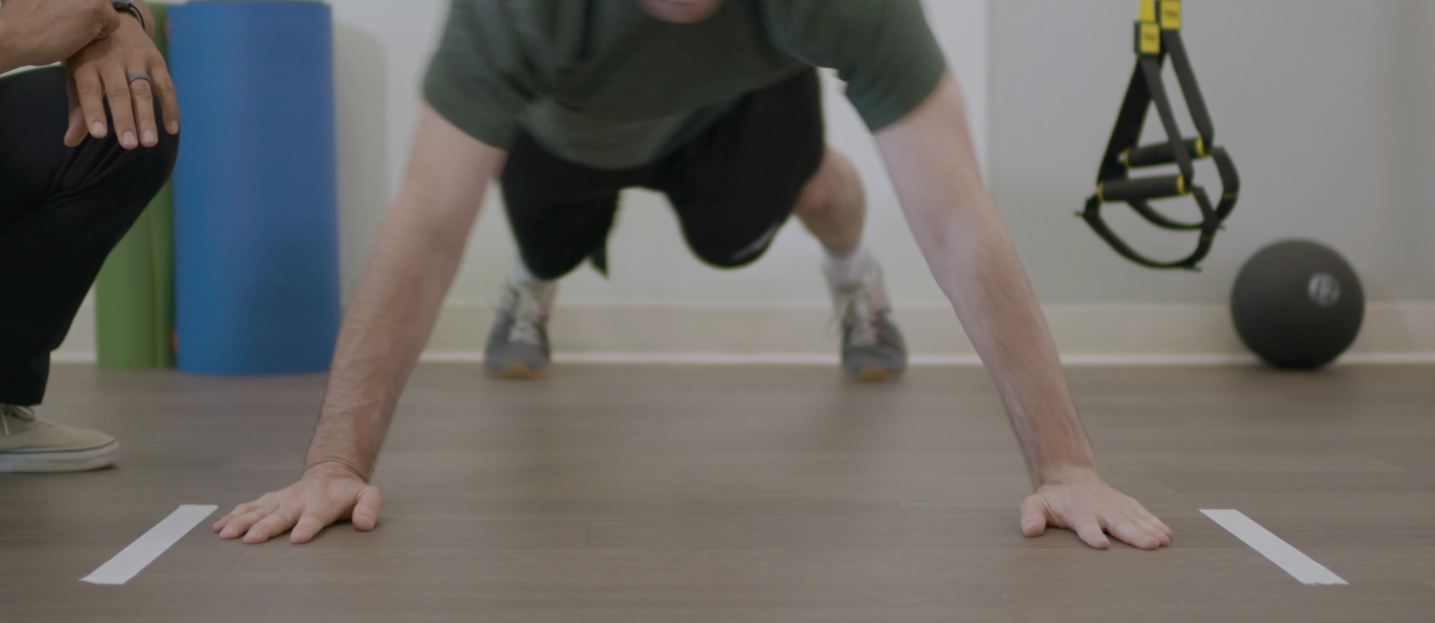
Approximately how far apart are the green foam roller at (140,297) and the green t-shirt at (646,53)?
173 cm

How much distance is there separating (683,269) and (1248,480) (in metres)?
1.65

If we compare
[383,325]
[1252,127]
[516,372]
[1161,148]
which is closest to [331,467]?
[383,325]

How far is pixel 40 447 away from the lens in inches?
61.5

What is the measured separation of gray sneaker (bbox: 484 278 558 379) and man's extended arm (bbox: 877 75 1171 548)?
1456 mm

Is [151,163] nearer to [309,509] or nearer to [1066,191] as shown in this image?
[309,509]

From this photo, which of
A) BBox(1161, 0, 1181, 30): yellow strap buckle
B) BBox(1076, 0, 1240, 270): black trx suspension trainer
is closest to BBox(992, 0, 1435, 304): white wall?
BBox(1076, 0, 1240, 270): black trx suspension trainer

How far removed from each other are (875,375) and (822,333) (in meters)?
0.40

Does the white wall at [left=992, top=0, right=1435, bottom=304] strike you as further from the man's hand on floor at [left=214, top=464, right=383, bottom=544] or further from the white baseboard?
the man's hand on floor at [left=214, top=464, right=383, bottom=544]

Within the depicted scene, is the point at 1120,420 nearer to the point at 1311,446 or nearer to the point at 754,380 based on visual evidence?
the point at 1311,446

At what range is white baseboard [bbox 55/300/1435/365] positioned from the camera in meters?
2.94

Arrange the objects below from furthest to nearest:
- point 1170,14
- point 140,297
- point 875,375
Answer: point 140,297
point 875,375
point 1170,14

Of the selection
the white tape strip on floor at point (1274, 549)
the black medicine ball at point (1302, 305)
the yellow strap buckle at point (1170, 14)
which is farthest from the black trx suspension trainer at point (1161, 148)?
the white tape strip on floor at point (1274, 549)

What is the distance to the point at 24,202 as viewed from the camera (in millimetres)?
1470

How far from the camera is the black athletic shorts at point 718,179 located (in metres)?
1.81
